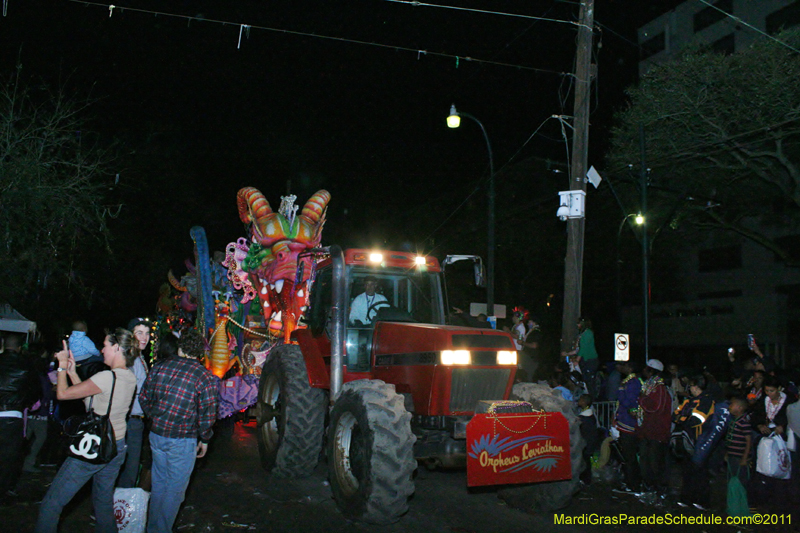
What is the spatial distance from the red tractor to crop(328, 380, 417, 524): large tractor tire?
10 mm

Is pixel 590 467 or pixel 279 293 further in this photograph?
pixel 279 293

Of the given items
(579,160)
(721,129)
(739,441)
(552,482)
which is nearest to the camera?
(552,482)

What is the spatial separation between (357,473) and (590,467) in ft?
14.1

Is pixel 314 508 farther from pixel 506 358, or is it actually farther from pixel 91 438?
pixel 91 438

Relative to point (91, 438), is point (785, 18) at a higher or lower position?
higher

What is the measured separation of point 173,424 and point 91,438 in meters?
0.60

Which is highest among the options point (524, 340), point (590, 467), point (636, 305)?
point (636, 305)

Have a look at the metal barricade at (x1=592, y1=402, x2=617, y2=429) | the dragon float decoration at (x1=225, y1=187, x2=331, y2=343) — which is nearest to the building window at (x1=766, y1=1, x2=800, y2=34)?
the metal barricade at (x1=592, y1=402, x2=617, y2=429)

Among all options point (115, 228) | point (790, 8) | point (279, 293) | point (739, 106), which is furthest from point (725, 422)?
point (790, 8)

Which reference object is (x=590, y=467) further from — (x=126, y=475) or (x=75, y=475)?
(x=75, y=475)

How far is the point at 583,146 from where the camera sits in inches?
491

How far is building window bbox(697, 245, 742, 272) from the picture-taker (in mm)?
34406

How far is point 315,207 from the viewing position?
13180mm

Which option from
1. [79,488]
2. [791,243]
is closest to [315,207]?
[79,488]
